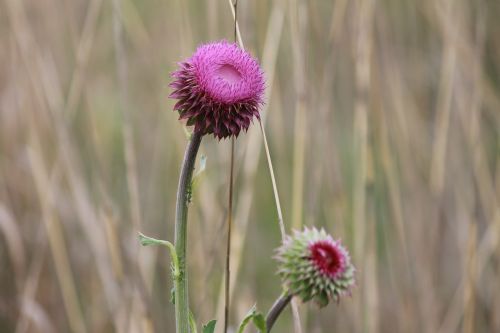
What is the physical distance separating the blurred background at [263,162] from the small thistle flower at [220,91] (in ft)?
1.97

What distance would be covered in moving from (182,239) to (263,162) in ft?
6.34

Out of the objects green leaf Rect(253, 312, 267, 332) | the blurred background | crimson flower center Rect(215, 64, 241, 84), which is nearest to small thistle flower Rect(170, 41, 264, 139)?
crimson flower center Rect(215, 64, 241, 84)

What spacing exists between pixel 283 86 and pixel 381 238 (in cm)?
71

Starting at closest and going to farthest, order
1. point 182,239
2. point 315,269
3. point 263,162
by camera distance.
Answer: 1. point 182,239
2. point 315,269
3. point 263,162

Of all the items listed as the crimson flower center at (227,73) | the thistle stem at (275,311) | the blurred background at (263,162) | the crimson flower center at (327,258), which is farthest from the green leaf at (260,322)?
the blurred background at (263,162)

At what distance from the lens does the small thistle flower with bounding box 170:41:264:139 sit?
90cm

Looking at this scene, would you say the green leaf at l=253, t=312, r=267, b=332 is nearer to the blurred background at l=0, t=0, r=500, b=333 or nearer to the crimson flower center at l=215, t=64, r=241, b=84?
the crimson flower center at l=215, t=64, r=241, b=84

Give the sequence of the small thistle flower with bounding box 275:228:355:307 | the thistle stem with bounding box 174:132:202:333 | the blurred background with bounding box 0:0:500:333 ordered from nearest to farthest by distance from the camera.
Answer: the thistle stem with bounding box 174:132:202:333 < the small thistle flower with bounding box 275:228:355:307 < the blurred background with bounding box 0:0:500:333

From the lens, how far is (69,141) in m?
1.99

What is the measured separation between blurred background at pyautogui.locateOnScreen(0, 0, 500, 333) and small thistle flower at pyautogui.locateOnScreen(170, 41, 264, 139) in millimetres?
599

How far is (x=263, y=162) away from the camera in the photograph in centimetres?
283

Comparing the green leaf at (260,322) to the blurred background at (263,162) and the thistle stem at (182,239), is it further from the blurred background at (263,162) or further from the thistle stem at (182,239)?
the blurred background at (263,162)

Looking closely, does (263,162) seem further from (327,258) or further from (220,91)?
(220,91)

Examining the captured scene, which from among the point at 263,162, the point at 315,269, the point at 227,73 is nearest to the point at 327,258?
the point at 315,269
